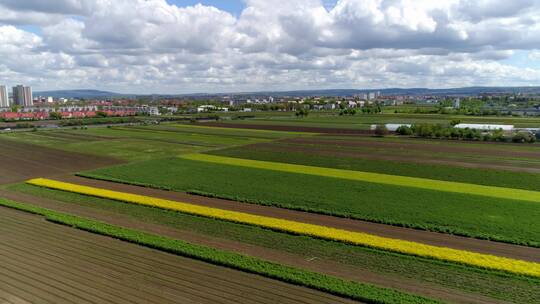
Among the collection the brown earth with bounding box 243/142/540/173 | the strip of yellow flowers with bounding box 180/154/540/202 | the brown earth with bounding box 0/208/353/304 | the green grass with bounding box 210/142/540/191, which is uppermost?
the brown earth with bounding box 243/142/540/173

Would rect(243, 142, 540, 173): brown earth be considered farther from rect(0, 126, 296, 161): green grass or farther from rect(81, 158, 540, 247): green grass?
rect(81, 158, 540, 247): green grass

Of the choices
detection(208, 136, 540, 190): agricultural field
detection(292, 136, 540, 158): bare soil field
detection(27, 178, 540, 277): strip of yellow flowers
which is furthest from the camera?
detection(292, 136, 540, 158): bare soil field

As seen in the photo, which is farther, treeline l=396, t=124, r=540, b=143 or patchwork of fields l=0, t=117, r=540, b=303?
treeline l=396, t=124, r=540, b=143

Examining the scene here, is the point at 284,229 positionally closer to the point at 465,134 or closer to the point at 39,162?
the point at 39,162

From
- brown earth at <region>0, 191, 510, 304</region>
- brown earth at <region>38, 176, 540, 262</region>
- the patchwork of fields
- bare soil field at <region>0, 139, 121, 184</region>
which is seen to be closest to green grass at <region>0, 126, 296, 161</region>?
bare soil field at <region>0, 139, 121, 184</region>

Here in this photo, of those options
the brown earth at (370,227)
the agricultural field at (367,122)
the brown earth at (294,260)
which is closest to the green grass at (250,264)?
the brown earth at (294,260)

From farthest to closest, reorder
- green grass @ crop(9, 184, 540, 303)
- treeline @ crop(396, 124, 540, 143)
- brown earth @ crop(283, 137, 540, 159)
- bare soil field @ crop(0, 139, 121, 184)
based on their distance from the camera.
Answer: treeline @ crop(396, 124, 540, 143)
brown earth @ crop(283, 137, 540, 159)
bare soil field @ crop(0, 139, 121, 184)
green grass @ crop(9, 184, 540, 303)

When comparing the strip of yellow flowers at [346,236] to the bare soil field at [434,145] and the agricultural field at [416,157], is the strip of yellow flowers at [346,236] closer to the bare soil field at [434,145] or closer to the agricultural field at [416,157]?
the agricultural field at [416,157]
